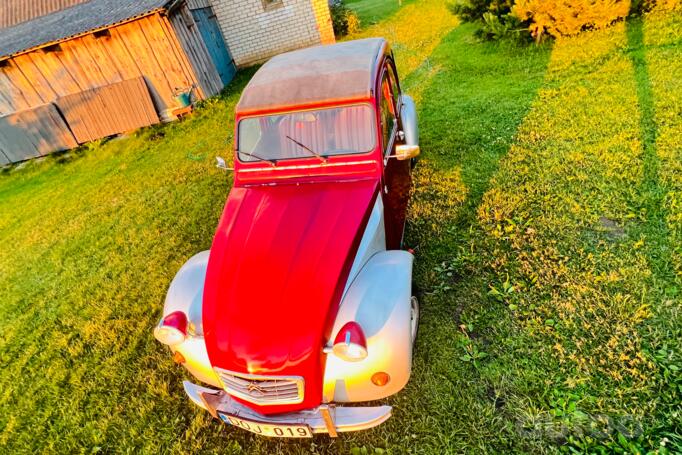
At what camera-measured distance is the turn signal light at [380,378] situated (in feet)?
9.35

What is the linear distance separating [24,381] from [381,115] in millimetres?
5290

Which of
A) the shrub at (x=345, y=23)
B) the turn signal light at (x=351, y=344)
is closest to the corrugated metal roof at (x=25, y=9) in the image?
the shrub at (x=345, y=23)

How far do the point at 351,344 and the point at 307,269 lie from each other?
0.77m

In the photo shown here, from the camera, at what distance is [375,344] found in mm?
2838

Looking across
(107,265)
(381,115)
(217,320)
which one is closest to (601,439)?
(217,320)

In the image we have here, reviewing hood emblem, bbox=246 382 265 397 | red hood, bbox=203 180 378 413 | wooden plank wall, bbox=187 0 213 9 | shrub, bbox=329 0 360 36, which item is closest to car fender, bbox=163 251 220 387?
red hood, bbox=203 180 378 413

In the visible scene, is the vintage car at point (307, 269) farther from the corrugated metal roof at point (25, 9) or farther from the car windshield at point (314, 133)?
the corrugated metal roof at point (25, 9)

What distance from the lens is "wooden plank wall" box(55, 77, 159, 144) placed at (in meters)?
12.3

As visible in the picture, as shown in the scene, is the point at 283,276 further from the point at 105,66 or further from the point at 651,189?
the point at 105,66

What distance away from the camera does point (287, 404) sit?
293 centimetres

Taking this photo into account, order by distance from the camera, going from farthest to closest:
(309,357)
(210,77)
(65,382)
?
(210,77) < (65,382) < (309,357)

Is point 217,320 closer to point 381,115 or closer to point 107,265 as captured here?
point 381,115

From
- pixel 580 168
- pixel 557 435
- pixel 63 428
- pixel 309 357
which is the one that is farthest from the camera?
pixel 580 168

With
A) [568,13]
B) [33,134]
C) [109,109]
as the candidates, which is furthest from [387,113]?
[33,134]
